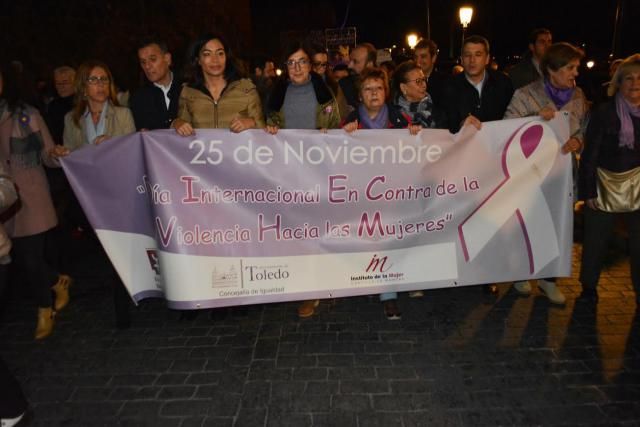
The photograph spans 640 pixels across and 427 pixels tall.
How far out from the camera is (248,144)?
142 inches

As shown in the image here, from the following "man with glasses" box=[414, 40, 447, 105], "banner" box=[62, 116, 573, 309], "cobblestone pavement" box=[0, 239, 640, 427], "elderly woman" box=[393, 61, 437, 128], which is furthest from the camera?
"man with glasses" box=[414, 40, 447, 105]

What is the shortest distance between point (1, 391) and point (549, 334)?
357 centimetres

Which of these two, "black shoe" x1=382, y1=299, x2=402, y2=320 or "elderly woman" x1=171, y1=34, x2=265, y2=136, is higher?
"elderly woman" x1=171, y1=34, x2=265, y2=136

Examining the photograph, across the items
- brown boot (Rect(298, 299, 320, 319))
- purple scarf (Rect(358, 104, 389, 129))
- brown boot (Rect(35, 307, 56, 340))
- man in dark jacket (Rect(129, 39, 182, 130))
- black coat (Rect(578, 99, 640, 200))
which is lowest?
brown boot (Rect(298, 299, 320, 319))

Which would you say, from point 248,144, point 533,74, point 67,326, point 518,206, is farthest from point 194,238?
point 533,74

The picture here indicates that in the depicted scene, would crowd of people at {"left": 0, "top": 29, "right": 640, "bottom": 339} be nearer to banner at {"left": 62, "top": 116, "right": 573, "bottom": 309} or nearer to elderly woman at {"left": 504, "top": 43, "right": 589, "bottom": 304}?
elderly woman at {"left": 504, "top": 43, "right": 589, "bottom": 304}

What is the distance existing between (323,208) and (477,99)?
179 cm

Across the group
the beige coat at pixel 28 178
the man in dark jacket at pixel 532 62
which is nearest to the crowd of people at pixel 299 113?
the beige coat at pixel 28 178

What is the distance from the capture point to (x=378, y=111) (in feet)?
13.4

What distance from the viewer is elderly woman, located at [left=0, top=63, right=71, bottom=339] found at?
3746 mm

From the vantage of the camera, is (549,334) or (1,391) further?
(549,334)

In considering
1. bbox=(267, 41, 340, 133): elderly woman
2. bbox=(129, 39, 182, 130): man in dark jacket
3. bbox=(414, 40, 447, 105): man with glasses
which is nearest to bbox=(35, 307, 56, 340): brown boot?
bbox=(129, 39, 182, 130): man in dark jacket

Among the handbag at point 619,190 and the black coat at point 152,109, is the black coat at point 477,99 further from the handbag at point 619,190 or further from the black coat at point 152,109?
the black coat at point 152,109

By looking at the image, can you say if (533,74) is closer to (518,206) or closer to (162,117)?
(518,206)
